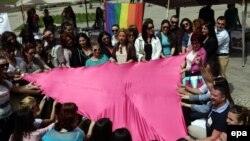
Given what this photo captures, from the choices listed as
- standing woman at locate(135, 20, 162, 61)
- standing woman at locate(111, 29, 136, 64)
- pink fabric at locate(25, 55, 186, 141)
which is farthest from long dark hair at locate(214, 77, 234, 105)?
standing woman at locate(135, 20, 162, 61)

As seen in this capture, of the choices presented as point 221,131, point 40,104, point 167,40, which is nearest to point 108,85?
point 40,104

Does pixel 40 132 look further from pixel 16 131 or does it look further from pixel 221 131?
pixel 221 131

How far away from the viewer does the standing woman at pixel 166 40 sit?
8.46 m

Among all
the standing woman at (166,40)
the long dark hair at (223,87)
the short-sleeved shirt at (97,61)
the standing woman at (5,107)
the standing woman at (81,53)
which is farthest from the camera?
the standing woman at (166,40)

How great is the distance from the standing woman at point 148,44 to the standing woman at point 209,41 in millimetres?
939

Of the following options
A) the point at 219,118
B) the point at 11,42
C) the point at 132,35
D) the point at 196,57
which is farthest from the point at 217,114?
the point at 11,42

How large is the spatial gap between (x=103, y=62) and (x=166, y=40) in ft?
6.54

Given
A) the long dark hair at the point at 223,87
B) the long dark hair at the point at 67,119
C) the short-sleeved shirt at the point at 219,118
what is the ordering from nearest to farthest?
the long dark hair at the point at 67,119, the short-sleeved shirt at the point at 219,118, the long dark hair at the point at 223,87

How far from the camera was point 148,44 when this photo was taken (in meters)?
8.16

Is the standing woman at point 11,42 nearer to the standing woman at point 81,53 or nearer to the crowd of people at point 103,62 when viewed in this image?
the crowd of people at point 103,62

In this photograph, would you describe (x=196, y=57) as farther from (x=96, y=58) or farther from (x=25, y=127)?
(x=25, y=127)

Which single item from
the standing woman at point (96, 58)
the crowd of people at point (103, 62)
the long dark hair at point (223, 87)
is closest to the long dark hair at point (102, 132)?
the crowd of people at point (103, 62)

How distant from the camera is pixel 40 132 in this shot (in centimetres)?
485

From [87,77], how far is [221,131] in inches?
92.7
